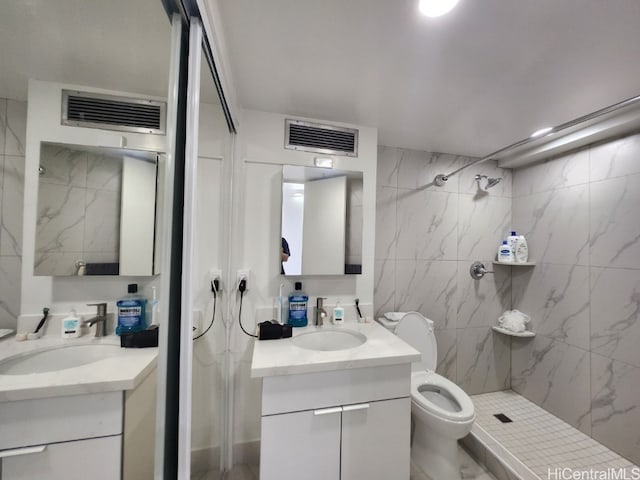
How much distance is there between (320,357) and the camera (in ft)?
3.61

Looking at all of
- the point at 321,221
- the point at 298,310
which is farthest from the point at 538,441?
the point at 321,221

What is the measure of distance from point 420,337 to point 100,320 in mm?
1751

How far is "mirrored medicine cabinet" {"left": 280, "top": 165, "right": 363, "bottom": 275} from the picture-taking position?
1506mm

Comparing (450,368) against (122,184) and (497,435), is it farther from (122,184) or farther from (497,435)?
(122,184)

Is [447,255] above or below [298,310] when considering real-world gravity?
above

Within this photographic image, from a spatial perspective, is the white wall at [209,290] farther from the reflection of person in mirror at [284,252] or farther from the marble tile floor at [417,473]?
the reflection of person in mirror at [284,252]

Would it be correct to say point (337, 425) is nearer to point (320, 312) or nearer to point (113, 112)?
point (320, 312)

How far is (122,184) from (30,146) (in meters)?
0.12

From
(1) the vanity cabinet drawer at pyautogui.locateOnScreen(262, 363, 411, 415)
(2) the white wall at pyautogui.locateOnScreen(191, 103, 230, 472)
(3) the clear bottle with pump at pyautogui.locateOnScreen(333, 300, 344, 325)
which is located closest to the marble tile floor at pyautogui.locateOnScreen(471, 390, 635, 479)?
(1) the vanity cabinet drawer at pyautogui.locateOnScreen(262, 363, 411, 415)

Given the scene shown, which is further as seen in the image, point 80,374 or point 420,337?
point 420,337

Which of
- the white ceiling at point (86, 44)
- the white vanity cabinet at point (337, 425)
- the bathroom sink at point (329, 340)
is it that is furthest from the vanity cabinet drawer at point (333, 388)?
the white ceiling at point (86, 44)

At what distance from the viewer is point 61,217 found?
38 cm

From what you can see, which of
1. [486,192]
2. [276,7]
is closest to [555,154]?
[486,192]

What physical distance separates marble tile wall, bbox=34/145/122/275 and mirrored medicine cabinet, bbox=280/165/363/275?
1.08 metres
